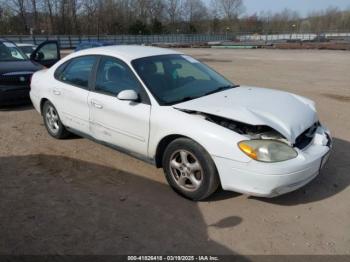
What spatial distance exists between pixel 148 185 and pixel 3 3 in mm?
72129

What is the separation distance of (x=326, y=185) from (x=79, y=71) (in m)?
3.65

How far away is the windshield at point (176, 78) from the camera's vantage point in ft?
13.8

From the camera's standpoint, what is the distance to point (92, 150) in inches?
214

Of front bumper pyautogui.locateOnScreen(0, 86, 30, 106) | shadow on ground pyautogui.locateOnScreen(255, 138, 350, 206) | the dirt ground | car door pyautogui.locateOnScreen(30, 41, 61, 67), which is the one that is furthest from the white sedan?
car door pyautogui.locateOnScreen(30, 41, 61, 67)

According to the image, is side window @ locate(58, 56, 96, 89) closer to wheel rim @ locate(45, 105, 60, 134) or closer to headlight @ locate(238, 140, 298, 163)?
wheel rim @ locate(45, 105, 60, 134)

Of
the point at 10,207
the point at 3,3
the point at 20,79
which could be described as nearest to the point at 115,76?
the point at 10,207

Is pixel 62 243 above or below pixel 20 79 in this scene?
below

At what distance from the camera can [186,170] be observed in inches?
151

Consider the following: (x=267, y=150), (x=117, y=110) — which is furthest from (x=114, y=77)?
(x=267, y=150)

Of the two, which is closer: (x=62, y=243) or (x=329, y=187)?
(x=62, y=243)

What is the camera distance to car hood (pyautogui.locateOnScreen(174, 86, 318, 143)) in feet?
11.8

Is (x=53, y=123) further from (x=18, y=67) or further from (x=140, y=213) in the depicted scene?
(x=18, y=67)

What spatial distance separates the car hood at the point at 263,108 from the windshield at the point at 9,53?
272 inches

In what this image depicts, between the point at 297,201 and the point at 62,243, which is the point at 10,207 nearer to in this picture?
the point at 62,243
